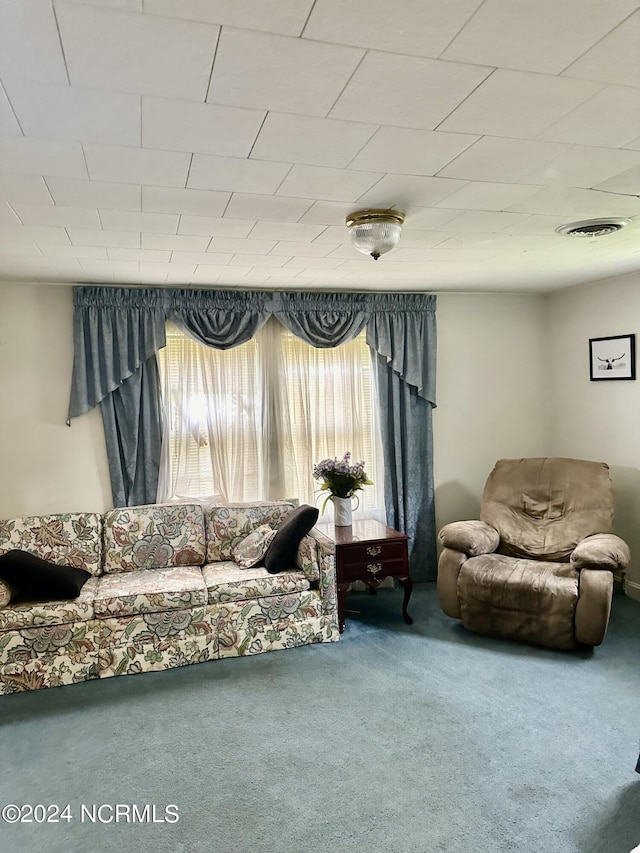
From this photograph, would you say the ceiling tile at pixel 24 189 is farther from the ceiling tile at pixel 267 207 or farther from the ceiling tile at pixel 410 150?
the ceiling tile at pixel 410 150

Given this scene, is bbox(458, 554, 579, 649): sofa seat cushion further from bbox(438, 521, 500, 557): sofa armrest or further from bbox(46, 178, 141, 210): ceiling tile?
bbox(46, 178, 141, 210): ceiling tile

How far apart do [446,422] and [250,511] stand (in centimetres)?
187

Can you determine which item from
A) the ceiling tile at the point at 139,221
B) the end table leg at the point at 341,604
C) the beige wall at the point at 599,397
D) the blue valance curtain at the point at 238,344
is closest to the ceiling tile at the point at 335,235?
the ceiling tile at the point at 139,221

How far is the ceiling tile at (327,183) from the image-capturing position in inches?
81.7

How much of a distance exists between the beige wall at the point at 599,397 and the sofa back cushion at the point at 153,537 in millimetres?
3105

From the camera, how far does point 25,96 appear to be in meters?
1.51

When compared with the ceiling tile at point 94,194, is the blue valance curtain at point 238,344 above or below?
below

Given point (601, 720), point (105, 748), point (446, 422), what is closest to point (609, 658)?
point (601, 720)

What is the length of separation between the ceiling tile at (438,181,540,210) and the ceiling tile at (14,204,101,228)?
147 cm

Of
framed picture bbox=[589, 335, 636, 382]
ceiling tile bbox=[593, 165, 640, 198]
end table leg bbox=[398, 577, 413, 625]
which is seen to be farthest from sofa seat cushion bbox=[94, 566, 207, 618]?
framed picture bbox=[589, 335, 636, 382]

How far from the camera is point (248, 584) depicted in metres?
3.53

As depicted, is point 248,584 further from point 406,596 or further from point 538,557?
point 538,557

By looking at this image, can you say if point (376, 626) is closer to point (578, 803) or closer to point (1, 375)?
point (578, 803)

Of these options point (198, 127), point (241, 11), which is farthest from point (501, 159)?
point (241, 11)
